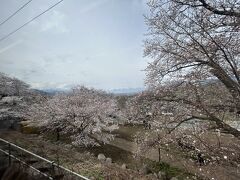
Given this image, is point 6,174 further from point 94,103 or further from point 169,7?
point 94,103

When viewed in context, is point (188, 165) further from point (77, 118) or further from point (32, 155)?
point (77, 118)

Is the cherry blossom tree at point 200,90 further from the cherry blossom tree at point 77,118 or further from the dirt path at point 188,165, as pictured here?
the cherry blossom tree at point 77,118

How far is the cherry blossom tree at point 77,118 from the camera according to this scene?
21.8 meters

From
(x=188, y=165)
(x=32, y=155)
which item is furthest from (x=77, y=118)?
(x=32, y=155)

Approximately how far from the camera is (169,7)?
8.17 m

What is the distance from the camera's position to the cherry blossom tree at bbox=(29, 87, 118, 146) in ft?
71.4

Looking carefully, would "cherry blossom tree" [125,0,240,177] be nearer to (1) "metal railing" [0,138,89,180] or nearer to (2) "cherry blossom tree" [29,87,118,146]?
(1) "metal railing" [0,138,89,180]

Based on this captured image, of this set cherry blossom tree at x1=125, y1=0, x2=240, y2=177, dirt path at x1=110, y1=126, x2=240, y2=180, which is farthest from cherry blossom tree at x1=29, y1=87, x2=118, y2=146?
cherry blossom tree at x1=125, y1=0, x2=240, y2=177

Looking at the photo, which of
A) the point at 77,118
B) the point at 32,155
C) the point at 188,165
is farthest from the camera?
the point at 77,118

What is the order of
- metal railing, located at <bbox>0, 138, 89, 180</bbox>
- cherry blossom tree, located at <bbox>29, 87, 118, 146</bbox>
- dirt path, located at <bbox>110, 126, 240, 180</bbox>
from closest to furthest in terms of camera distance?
metal railing, located at <bbox>0, 138, 89, 180</bbox>, dirt path, located at <bbox>110, 126, 240, 180</bbox>, cherry blossom tree, located at <bbox>29, 87, 118, 146</bbox>

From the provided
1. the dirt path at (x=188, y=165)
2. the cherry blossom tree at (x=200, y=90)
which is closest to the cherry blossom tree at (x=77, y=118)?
the dirt path at (x=188, y=165)

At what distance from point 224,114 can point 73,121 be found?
55.3 ft

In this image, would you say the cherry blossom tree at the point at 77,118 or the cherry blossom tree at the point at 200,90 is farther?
the cherry blossom tree at the point at 77,118

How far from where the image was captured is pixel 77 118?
22219 millimetres
